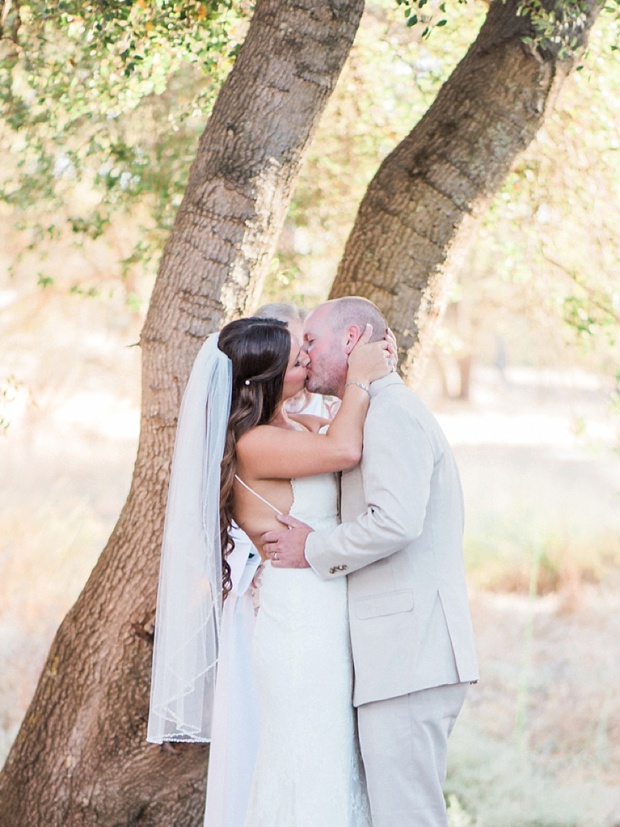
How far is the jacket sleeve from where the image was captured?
2717 millimetres

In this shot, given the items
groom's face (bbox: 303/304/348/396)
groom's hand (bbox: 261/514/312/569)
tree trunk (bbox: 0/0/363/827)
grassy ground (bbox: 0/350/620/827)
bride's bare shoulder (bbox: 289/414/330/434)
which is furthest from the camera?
grassy ground (bbox: 0/350/620/827)

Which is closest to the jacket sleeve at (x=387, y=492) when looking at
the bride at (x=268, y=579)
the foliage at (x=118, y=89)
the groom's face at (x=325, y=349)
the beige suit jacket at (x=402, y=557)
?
the beige suit jacket at (x=402, y=557)

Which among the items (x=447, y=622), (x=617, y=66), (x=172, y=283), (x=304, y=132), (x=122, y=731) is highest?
(x=617, y=66)

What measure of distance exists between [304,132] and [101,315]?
42.2 ft

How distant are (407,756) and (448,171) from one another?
2.46 meters

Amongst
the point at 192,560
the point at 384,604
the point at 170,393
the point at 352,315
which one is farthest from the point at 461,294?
the point at 384,604

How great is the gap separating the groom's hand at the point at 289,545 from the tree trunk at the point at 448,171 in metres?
1.30

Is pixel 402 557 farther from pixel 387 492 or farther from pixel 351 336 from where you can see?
pixel 351 336

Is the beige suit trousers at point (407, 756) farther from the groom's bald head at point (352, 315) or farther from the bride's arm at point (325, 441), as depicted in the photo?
the groom's bald head at point (352, 315)

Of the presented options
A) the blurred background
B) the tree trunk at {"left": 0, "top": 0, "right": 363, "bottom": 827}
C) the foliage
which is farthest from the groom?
the foliage

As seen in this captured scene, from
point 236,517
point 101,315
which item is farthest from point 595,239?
point 101,315

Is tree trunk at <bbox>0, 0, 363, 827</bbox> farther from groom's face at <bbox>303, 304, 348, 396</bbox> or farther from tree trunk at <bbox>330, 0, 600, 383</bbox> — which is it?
groom's face at <bbox>303, 304, 348, 396</bbox>

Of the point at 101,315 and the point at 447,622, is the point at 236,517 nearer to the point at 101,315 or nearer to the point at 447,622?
the point at 447,622

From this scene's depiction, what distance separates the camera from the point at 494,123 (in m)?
4.01
